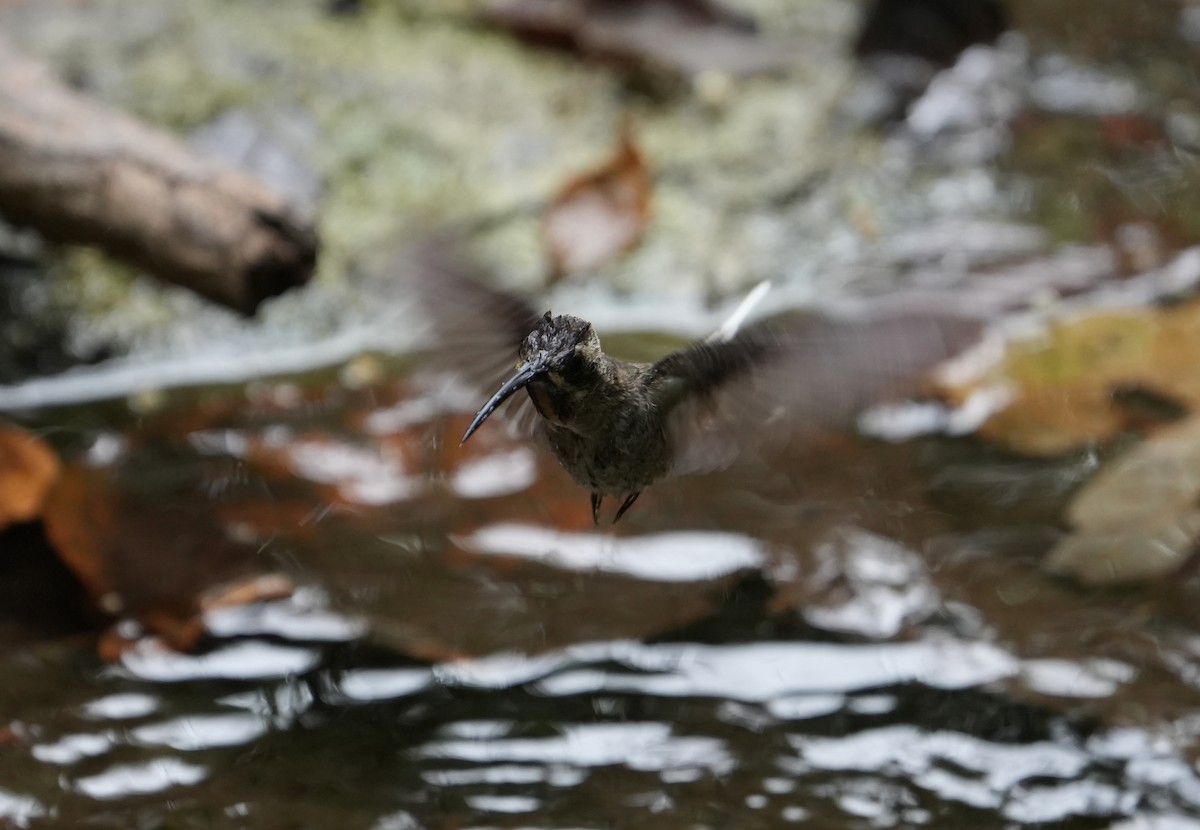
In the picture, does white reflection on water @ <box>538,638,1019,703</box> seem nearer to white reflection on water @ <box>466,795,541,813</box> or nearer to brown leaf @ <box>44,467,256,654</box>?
white reflection on water @ <box>466,795,541,813</box>

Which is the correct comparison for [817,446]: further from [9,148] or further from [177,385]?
[9,148]

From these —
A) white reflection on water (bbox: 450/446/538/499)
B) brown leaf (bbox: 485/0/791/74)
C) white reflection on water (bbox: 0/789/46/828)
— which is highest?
brown leaf (bbox: 485/0/791/74)

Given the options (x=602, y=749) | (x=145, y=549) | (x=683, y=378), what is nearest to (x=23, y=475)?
(x=145, y=549)

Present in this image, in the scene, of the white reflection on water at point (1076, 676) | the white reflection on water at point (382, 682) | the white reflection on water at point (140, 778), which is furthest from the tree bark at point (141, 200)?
the white reflection on water at point (1076, 676)

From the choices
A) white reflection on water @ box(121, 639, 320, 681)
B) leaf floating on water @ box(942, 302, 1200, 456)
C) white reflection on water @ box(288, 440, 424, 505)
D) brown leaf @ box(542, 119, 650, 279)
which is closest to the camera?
white reflection on water @ box(121, 639, 320, 681)

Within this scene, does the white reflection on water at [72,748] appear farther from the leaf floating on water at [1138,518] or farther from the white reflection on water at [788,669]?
the leaf floating on water at [1138,518]

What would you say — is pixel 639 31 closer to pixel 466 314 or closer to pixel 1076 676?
pixel 466 314

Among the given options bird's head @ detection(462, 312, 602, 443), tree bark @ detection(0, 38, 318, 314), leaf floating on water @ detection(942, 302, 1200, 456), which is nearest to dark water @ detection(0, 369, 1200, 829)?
leaf floating on water @ detection(942, 302, 1200, 456)
